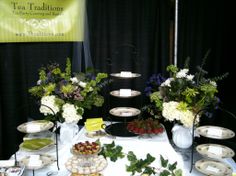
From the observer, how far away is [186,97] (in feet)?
5.57

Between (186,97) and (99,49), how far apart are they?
3.94 feet

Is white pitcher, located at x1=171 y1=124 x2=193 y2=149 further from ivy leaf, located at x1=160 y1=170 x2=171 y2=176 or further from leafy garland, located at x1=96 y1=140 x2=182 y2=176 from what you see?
ivy leaf, located at x1=160 y1=170 x2=171 y2=176

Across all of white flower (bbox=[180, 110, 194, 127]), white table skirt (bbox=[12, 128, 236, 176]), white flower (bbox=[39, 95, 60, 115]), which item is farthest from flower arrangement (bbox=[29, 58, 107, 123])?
white flower (bbox=[180, 110, 194, 127])

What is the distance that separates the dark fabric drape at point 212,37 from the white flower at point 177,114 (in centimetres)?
103

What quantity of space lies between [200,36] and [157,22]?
448 millimetres

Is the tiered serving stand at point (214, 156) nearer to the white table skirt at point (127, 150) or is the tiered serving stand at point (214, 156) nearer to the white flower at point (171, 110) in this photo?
the white table skirt at point (127, 150)

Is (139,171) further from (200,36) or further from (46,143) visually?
(200,36)

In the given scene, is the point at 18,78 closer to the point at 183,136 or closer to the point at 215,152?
the point at 183,136

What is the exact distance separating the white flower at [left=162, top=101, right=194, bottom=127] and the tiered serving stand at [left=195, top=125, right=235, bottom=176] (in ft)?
0.39

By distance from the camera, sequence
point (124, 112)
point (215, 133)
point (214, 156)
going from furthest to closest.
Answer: point (124, 112) < point (215, 133) < point (214, 156)

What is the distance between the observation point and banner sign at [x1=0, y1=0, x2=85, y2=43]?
2.36 metres

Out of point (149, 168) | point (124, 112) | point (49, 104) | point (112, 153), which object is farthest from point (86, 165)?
point (124, 112)

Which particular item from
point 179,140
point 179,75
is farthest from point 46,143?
point 179,75

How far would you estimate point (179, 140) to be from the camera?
5.87 ft
